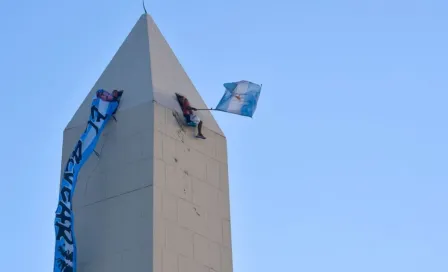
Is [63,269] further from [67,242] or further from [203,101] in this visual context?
[203,101]

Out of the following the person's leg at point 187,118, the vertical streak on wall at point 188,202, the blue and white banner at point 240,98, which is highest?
the blue and white banner at point 240,98

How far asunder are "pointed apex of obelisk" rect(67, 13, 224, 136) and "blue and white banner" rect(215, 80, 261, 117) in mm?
526

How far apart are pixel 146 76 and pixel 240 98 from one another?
1.63m

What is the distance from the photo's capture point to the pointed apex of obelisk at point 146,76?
52.5ft

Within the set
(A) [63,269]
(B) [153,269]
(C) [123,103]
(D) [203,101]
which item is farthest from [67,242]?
(D) [203,101]

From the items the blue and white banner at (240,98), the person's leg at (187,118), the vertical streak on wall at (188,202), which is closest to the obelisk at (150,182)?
the vertical streak on wall at (188,202)

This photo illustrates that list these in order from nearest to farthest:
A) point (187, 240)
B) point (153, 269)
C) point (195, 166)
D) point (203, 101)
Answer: point (153, 269) → point (187, 240) → point (195, 166) → point (203, 101)

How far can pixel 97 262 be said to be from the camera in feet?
48.3

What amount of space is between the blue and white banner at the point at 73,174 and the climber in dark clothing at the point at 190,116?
3.52 feet

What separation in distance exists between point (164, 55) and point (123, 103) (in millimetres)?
1530

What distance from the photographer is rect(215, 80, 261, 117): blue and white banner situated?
1633 cm

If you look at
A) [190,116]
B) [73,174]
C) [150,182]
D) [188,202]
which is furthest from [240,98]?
[73,174]

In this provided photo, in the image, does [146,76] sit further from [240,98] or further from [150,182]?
[150,182]

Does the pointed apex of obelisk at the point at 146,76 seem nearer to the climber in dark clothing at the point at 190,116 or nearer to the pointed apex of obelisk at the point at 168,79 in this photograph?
the pointed apex of obelisk at the point at 168,79
